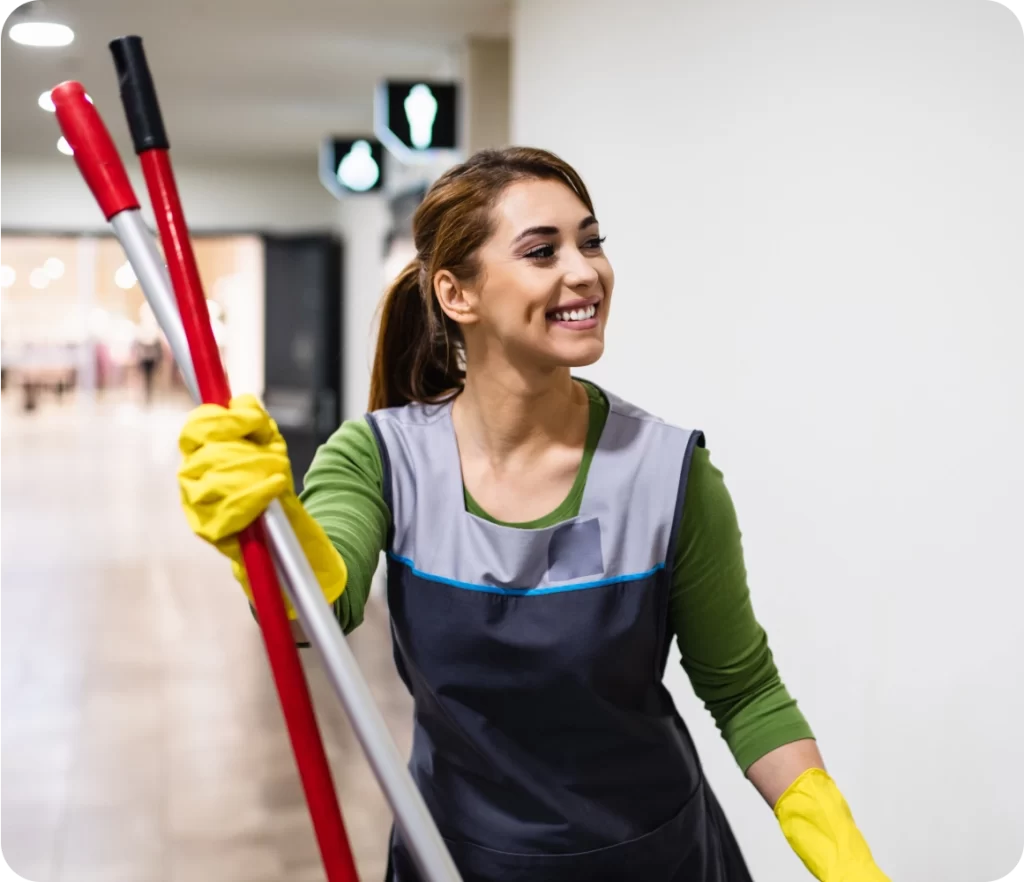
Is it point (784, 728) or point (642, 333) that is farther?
point (642, 333)

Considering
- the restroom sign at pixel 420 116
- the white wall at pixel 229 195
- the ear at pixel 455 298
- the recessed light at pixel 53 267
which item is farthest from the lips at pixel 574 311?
the recessed light at pixel 53 267

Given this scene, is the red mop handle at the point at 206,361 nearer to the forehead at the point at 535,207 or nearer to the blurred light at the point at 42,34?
the forehead at the point at 535,207

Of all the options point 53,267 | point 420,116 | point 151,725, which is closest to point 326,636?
point 151,725

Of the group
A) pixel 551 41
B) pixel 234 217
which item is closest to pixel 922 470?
pixel 551 41

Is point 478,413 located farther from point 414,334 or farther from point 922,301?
point 922,301

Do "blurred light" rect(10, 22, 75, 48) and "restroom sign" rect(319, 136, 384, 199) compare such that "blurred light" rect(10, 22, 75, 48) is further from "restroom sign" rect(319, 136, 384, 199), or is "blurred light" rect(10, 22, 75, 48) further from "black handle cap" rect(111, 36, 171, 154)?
"black handle cap" rect(111, 36, 171, 154)

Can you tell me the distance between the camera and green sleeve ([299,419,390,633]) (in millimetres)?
1205

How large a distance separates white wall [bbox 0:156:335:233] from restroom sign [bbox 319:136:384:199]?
3156 millimetres

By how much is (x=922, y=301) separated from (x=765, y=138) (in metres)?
0.58

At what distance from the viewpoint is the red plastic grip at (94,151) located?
969 millimetres

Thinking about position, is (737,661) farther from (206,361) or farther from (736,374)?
(736,374)

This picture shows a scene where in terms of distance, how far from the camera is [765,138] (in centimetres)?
219

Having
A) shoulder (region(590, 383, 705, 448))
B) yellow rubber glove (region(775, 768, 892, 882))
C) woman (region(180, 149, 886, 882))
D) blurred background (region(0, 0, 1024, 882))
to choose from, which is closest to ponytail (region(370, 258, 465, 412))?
woman (region(180, 149, 886, 882))

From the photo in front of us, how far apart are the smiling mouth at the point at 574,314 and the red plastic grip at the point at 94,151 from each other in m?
0.49
